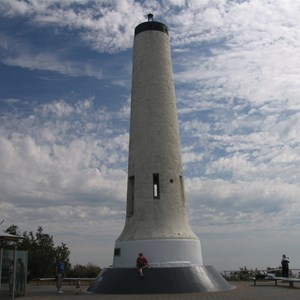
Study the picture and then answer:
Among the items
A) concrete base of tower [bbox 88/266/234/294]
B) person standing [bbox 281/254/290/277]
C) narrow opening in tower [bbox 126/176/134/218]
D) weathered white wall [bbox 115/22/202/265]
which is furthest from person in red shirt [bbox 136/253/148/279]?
person standing [bbox 281/254/290/277]

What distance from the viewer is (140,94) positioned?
18875 millimetres

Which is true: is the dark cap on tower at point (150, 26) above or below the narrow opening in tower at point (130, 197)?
above

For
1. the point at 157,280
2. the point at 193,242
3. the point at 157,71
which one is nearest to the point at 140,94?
the point at 157,71

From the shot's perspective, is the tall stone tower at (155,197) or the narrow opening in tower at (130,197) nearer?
the tall stone tower at (155,197)

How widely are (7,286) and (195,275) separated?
665cm

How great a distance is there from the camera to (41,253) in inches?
1120

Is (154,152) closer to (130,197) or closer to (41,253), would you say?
(130,197)

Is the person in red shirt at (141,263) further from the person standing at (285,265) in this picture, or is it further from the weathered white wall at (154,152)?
the person standing at (285,265)

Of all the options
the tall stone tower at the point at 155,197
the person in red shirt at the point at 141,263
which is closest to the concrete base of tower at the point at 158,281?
the tall stone tower at the point at 155,197

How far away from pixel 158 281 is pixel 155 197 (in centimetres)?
361

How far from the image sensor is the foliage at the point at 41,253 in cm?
2797

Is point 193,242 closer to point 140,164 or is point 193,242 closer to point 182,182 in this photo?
point 182,182

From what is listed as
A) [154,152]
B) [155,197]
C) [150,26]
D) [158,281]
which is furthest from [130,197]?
[150,26]

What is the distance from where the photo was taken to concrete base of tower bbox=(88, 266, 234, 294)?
15.1 metres
